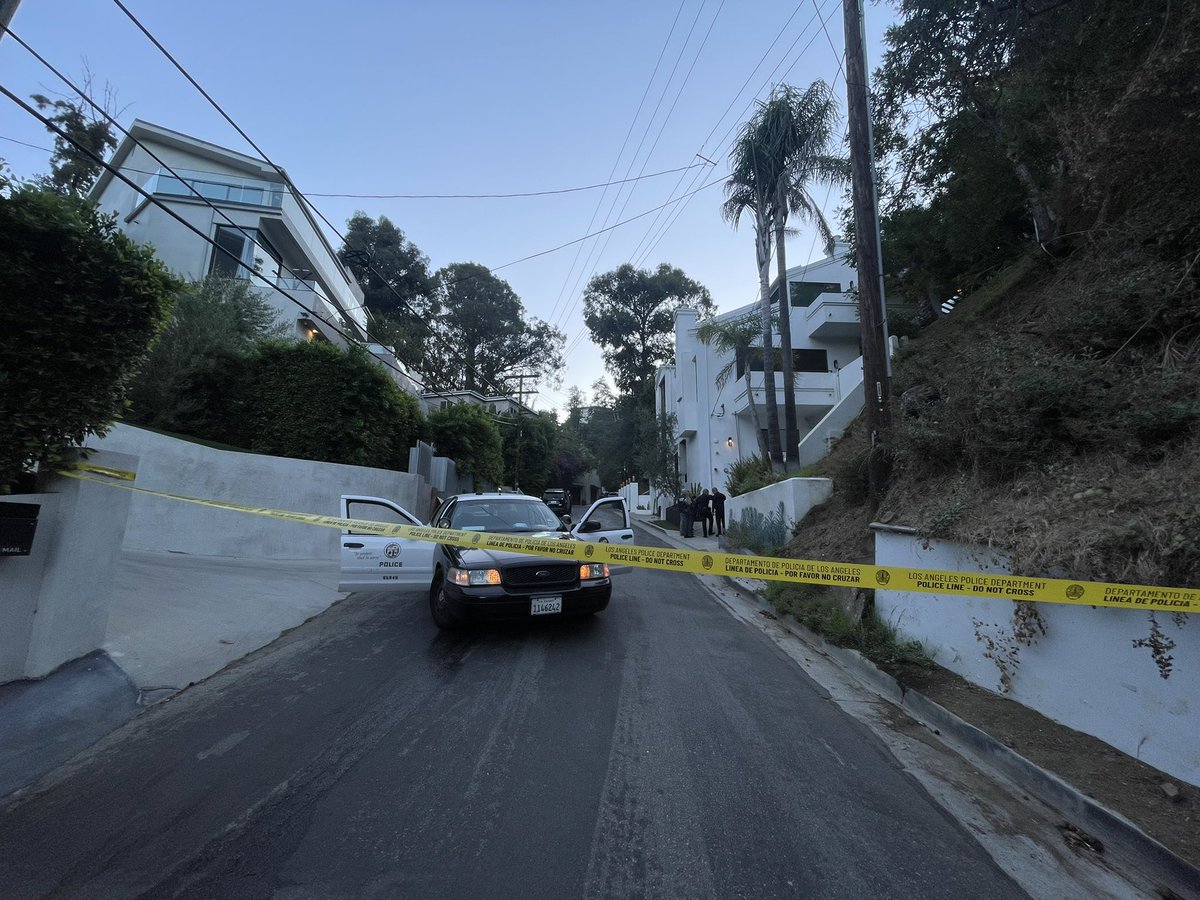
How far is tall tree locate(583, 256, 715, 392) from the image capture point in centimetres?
4809

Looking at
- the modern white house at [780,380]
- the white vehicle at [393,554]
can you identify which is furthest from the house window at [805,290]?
the white vehicle at [393,554]

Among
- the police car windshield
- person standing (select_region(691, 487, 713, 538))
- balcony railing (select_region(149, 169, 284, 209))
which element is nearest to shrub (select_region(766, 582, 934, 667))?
the police car windshield

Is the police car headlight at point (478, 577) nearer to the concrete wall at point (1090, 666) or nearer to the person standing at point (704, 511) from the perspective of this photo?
the concrete wall at point (1090, 666)

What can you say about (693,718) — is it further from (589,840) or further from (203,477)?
(203,477)

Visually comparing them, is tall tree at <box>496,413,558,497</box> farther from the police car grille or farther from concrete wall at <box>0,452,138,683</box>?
concrete wall at <box>0,452,138,683</box>

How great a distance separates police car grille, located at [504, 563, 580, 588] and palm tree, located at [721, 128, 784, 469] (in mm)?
12389

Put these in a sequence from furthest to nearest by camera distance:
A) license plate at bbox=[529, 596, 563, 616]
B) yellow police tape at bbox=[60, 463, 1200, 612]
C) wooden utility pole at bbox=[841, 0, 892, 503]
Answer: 1. wooden utility pole at bbox=[841, 0, 892, 503]
2. license plate at bbox=[529, 596, 563, 616]
3. yellow police tape at bbox=[60, 463, 1200, 612]

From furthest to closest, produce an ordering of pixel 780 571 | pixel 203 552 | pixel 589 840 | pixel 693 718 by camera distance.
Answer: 1. pixel 203 552
2. pixel 780 571
3. pixel 693 718
4. pixel 589 840

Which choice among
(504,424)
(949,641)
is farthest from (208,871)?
(504,424)

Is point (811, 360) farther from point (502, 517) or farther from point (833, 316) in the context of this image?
point (502, 517)

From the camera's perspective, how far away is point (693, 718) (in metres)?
4.47

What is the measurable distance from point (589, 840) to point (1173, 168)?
9043mm

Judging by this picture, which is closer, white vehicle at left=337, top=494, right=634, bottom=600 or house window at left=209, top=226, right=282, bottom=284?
white vehicle at left=337, top=494, right=634, bottom=600

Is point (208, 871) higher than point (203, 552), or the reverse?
point (203, 552)
